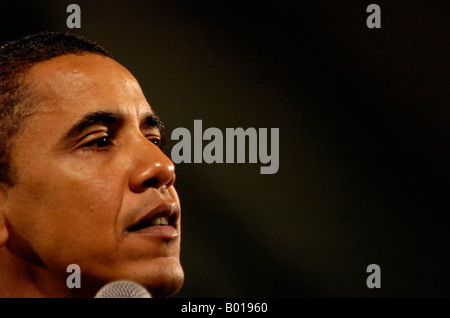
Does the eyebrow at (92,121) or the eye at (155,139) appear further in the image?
the eye at (155,139)

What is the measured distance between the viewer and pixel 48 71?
131 centimetres

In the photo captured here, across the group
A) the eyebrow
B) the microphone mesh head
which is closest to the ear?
the eyebrow

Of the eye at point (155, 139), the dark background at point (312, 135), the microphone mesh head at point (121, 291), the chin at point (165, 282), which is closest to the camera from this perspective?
the microphone mesh head at point (121, 291)

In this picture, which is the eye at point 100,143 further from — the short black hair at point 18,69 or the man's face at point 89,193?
the short black hair at point 18,69

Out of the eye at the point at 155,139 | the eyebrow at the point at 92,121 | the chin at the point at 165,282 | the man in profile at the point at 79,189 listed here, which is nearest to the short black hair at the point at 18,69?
the man in profile at the point at 79,189

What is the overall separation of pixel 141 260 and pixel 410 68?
1.48 m

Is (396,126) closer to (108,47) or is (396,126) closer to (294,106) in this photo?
(294,106)

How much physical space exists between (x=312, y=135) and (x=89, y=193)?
1.18m

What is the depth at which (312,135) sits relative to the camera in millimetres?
2143

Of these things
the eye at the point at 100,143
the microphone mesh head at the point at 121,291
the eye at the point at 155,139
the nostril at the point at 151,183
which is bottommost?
the microphone mesh head at the point at 121,291

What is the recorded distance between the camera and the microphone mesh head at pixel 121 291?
90 cm

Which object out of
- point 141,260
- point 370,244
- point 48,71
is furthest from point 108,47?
point 370,244

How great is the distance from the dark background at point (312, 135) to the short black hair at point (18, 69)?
60 centimetres

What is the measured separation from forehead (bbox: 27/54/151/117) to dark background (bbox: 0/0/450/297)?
27.3 inches
